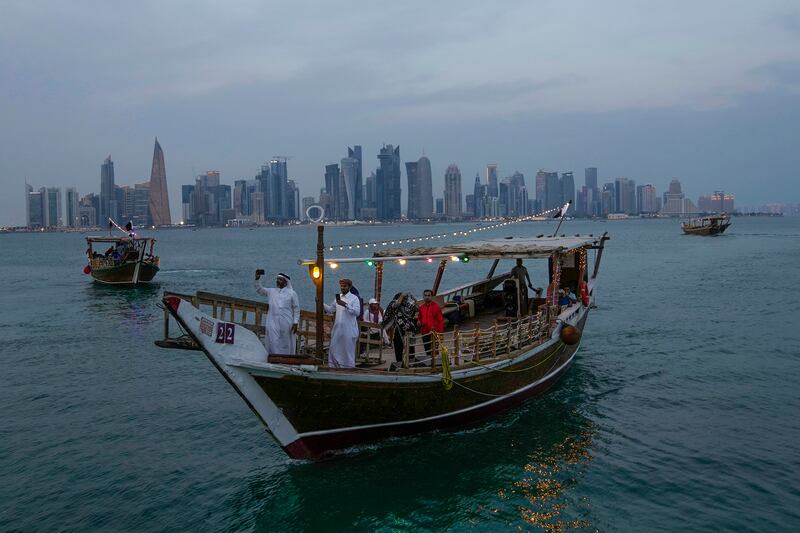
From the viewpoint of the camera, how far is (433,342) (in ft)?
40.9

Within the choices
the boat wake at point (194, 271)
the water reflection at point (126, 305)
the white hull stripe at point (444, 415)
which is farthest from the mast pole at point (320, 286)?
the boat wake at point (194, 271)

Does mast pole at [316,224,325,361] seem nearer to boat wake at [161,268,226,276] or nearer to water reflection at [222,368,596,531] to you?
water reflection at [222,368,596,531]

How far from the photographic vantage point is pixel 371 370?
11.7 m

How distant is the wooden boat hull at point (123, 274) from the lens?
47.3 meters

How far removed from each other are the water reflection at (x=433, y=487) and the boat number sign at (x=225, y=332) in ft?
9.34

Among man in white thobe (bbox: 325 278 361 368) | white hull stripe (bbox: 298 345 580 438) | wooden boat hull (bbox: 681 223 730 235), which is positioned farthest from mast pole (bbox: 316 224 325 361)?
wooden boat hull (bbox: 681 223 730 235)

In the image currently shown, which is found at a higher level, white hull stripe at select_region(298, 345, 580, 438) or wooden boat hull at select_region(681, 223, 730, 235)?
wooden boat hull at select_region(681, 223, 730, 235)

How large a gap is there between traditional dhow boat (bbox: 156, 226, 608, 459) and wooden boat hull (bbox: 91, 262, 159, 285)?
Answer: 36.7 meters

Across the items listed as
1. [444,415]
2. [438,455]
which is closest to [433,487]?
[438,455]

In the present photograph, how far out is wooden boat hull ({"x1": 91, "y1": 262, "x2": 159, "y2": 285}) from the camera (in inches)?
1864

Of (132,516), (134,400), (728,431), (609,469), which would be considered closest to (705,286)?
(728,431)

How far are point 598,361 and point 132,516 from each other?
15.2 m

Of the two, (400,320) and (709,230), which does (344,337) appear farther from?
(709,230)

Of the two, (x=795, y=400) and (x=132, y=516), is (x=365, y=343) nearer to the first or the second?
(x=132, y=516)
